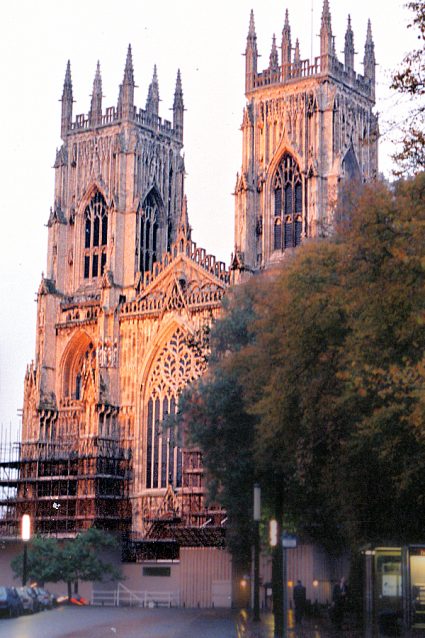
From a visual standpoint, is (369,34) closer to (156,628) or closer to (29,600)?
(29,600)

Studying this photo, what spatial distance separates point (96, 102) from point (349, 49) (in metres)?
16.7

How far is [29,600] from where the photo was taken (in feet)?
148

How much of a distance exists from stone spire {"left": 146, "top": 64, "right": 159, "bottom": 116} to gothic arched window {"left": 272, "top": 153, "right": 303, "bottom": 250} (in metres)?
12.4

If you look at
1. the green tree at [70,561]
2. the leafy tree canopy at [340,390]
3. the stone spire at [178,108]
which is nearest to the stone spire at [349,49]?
the stone spire at [178,108]

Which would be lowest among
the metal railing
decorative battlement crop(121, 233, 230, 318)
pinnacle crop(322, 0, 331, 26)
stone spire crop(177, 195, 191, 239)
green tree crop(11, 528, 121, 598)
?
the metal railing

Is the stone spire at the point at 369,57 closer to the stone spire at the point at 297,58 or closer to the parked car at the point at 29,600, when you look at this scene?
the stone spire at the point at 297,58

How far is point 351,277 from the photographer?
3011 cm

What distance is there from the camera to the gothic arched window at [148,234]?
283ft

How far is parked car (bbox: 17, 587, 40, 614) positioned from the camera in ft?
144

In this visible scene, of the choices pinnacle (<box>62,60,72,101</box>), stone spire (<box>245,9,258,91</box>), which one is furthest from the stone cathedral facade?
stone spire (<box>245,9,258,91</box>)

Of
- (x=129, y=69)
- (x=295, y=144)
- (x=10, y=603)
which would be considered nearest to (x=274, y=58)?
(x=295, y=144)

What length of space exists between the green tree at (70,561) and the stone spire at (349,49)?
1178 inches

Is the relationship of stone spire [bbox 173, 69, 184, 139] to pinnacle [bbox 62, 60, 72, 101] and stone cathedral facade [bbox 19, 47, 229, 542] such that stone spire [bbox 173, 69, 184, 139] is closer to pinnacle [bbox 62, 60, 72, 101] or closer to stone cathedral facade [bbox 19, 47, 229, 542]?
stone cathedral facade [bbox 19, 47, 229, 542]

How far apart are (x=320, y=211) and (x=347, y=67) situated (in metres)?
10.3
